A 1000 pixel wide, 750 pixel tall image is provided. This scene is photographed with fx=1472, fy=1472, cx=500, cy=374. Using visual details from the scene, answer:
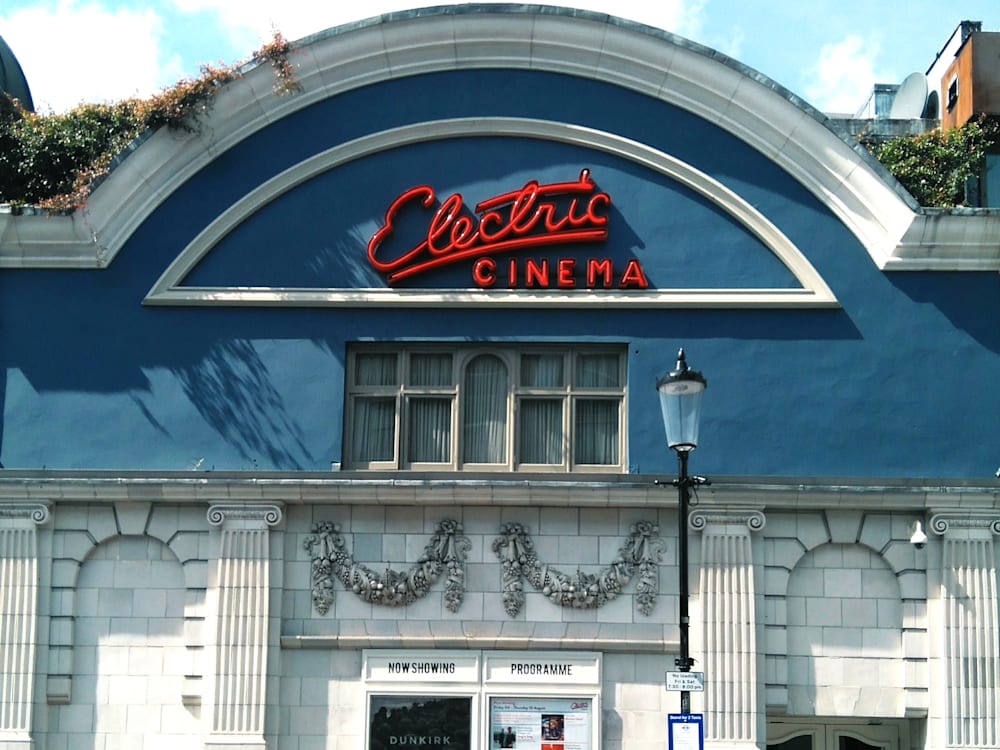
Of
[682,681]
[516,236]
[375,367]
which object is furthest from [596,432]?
[682,681]

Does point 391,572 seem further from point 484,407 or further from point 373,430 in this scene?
point 484,407

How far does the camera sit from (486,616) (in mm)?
21875

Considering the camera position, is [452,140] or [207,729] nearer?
[207,729]

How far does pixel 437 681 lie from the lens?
2178cm

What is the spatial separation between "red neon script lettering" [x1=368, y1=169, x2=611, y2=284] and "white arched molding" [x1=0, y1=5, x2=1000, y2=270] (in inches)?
76.3

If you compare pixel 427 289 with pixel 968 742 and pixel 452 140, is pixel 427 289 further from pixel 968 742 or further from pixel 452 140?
pixel 968 742

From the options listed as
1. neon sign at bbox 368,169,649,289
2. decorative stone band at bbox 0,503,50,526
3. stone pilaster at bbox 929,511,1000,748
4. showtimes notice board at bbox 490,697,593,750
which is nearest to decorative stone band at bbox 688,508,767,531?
stone pilaster at bbox 929,511,1000,748

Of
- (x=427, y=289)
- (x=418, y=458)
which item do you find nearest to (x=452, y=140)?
(x=427, y=289)

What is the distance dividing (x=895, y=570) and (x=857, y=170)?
607cm

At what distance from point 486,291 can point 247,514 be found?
494 cm

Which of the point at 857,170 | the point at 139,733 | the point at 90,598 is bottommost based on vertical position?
the point at 139,733

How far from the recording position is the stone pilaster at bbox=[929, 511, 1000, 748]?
69.9ft

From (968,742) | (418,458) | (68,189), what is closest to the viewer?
(968,742)

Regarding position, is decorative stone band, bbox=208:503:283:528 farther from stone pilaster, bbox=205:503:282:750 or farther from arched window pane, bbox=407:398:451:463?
arched window pane, bbox=407:398:451:463
